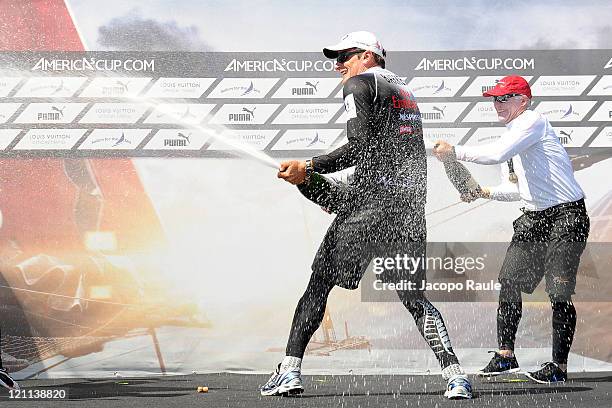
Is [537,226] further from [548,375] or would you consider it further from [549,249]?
[548,375]

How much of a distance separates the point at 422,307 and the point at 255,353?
1792 mm

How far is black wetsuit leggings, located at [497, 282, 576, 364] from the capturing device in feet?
16.2

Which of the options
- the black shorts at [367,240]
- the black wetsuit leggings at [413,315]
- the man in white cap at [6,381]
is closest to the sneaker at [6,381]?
the man in white cap at [6,381]

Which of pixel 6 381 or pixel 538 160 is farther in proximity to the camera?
pixel 538 160

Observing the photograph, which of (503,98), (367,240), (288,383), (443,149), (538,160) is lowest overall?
(288,383)

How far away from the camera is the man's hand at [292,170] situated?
398 centimetres

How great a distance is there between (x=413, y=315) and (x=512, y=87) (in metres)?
1.74

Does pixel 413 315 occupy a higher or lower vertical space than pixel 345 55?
lower

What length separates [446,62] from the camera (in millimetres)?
5680

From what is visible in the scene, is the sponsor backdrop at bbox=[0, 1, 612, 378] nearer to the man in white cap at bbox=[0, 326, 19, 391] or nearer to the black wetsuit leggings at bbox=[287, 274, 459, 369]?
the man in white cap at bbox=[0, 326, 19, 391]

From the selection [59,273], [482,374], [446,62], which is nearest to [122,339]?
[59,273]

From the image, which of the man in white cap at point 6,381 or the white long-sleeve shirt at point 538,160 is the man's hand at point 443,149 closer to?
the white long-sleeve shirt at point 538,160

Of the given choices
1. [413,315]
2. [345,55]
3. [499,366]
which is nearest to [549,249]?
[499,366]

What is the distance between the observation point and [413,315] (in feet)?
13.6
